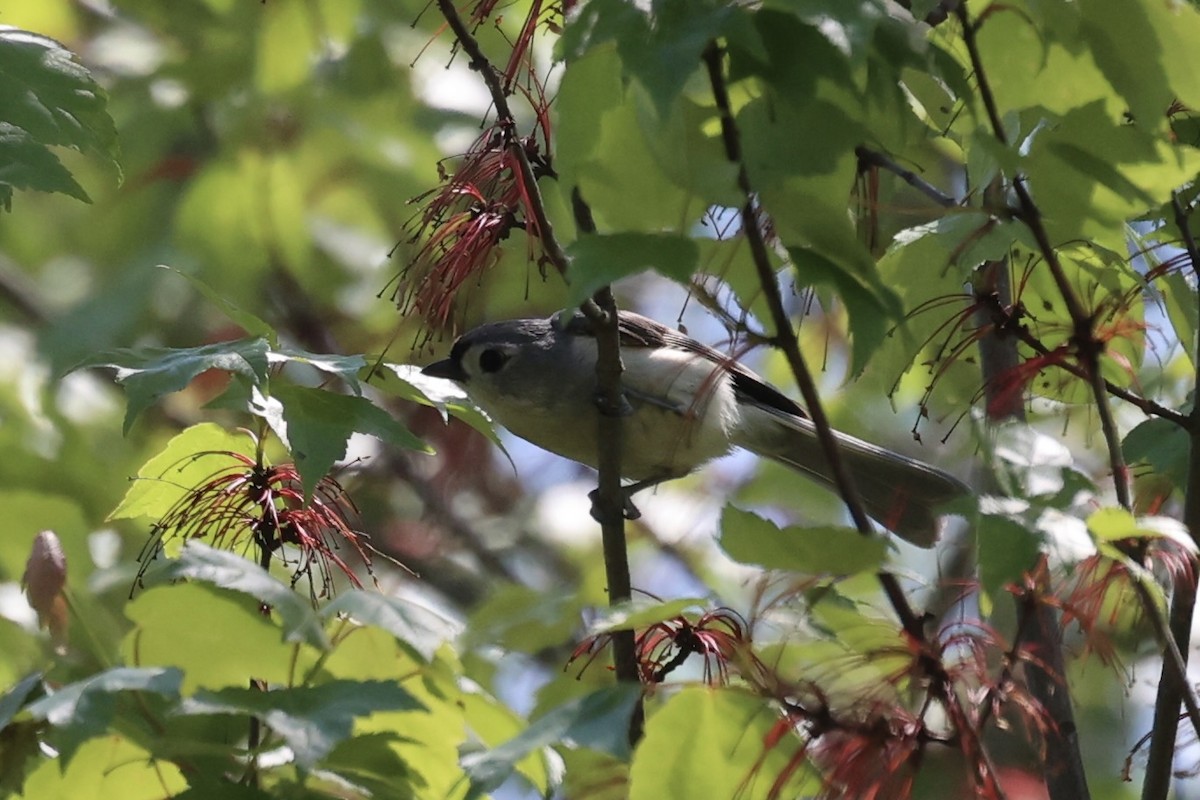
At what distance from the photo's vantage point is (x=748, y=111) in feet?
5.98

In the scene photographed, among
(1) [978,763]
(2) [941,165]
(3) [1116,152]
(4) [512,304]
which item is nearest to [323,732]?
(1) [978,763]

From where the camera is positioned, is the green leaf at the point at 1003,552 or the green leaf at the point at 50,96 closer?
the green leaf at the point at 1003,552

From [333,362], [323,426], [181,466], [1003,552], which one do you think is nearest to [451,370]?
[181,466]

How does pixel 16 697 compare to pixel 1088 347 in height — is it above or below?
below

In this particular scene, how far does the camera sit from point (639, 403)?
13.9ft

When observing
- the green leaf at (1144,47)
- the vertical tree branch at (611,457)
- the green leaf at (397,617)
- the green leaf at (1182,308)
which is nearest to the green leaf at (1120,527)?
the green leaf at (1144,47)

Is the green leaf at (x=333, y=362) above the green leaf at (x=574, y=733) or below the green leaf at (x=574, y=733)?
above

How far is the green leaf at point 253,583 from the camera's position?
177 centimetres

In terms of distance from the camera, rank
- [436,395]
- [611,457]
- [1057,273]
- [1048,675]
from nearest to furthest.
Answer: [1057,273]
[436,395]
[1048,675]
[611,457]

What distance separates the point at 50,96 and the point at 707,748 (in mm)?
1622

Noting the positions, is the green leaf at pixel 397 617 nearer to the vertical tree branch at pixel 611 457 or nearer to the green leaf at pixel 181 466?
the vertical tree branch at pixel 611 457

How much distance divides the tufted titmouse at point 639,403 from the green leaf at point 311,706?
237 cm

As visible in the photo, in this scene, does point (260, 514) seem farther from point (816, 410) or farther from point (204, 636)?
point (816, 410)

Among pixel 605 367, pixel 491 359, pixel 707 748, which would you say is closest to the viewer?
pixel 707 748
